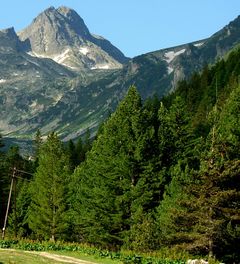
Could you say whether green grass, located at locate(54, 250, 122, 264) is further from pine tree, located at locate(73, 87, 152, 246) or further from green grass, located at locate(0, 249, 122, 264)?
pine tree, located at locate(73, 87, 152, 246)

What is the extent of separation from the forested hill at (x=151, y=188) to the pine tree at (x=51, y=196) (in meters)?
0.14

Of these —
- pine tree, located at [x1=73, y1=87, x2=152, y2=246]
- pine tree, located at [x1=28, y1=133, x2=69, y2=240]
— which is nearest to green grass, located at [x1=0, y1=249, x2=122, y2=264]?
pine tree, located at [x1=73, y1=87, x2=152, y2=246]

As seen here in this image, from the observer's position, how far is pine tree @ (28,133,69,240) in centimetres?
7036

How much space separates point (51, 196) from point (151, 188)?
2266 centimetres

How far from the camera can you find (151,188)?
5325 centimetres

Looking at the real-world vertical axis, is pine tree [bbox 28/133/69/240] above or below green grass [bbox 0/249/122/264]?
above

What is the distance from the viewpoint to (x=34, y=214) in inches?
2869

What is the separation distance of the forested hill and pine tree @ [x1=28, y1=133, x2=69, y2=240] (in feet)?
0.46

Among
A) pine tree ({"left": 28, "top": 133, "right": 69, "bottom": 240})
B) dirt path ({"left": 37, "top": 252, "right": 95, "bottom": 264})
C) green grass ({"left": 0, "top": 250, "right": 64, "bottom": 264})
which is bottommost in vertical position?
dirt path ({"left": 37, "top": 252, "right": 95, "bottom": 264})

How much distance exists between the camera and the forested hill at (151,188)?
4103cm

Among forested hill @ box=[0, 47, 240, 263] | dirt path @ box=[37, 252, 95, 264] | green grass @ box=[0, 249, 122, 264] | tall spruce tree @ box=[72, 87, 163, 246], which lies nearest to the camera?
green grass @ box=[0, 249, 122, 264]

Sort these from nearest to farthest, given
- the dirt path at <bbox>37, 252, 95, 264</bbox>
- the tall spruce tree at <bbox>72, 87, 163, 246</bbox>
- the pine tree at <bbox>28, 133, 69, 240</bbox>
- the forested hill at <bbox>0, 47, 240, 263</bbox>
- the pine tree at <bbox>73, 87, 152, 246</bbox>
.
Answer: the dirt path at <bbox>37, 252, 95, 264</bbox> < the forested hill at <bbox>0, 47, 240, 263</bbox> < the tall spruce tree at <bbox>72, 87, 163, 246</bbox> < the pine tree at <bbox>73, 87, 152, 246</bbox> < the pine tree at <bbox>28, 133, 69, 240</bbox>

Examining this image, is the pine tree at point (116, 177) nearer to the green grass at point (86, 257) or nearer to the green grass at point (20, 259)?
the green grass at point (86, 257)

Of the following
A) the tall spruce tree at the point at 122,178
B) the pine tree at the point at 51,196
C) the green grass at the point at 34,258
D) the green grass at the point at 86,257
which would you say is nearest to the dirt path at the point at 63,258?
the green grass at the point at 34,258
